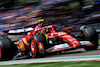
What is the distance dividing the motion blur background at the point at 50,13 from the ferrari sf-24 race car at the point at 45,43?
4.44 m

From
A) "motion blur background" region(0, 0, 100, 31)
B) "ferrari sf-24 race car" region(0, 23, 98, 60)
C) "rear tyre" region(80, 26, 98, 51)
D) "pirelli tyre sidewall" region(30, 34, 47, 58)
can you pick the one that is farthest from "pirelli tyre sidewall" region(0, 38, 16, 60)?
"motion blur background" region(0, 0, 100, 31)

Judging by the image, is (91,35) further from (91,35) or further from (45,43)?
(45,43)

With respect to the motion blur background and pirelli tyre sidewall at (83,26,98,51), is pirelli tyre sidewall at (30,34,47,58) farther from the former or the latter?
the motion blur background

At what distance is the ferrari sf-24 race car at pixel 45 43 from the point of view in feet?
19.6

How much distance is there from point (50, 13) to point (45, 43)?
7.75 m

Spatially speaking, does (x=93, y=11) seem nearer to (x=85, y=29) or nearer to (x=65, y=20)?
(x=65, y=20)

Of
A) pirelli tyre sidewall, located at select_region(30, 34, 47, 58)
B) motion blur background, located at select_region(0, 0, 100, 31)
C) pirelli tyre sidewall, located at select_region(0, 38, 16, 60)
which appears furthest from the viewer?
motion blur background, located at select_region(0, 0, 100, 31)

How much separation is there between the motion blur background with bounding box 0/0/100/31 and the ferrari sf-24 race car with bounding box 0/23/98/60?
444cm

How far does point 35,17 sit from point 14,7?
250cm

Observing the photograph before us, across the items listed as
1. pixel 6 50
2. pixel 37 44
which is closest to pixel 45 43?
pixel 37 44

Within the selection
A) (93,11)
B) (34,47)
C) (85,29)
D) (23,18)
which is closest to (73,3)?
(93,11)

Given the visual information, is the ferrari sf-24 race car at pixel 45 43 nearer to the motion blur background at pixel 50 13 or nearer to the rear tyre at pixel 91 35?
the rear tyre at pixel 91 35

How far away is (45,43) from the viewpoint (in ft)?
20.3

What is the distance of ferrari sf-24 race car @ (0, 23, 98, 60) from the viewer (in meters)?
5.99
